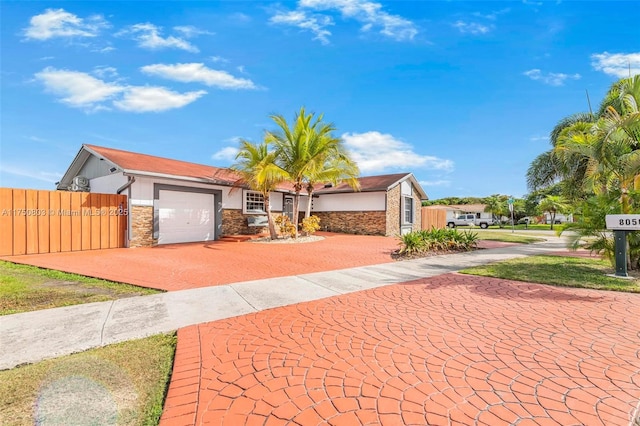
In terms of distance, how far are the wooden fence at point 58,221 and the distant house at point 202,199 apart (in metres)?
0.65

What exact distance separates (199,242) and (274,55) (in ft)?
28.6

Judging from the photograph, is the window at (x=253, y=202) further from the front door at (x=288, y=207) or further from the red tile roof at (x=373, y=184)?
the red tile roof at (x=373, y=184)

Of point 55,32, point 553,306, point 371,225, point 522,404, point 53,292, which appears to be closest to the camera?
point 522,404

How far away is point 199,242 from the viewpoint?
1448 centimetres

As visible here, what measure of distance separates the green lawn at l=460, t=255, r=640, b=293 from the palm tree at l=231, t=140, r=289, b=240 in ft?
28.7

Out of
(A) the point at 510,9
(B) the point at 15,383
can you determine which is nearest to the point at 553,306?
(B) the point at 15,383

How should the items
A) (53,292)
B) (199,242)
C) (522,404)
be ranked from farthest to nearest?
(199,242) < (53,292) < (522,404)

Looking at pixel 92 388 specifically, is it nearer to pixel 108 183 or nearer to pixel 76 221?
pixel 76 221

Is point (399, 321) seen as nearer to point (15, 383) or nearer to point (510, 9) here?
point (15, 383)

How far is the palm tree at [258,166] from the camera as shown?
13.7m

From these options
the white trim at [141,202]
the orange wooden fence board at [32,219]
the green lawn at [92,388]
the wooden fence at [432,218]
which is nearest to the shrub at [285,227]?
the white trim at [141,202]

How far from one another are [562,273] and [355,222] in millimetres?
13313

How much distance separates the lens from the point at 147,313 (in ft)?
15.3

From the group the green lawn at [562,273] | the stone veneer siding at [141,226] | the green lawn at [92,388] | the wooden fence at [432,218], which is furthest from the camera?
the wooden fence at [432,218]
